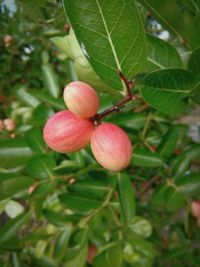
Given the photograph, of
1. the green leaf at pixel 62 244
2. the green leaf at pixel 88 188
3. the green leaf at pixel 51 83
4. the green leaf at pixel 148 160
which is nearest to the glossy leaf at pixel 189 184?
the green leaf at pixel 148 160

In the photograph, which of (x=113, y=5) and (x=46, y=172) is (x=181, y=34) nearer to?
(x=113, y=5)

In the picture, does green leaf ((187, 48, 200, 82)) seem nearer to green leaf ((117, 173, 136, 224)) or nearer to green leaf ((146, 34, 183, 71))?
green leaf ((146, 34, 183, 71))

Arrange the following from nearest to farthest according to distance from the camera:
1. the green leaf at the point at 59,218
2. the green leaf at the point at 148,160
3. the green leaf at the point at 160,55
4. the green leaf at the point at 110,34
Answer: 1. the green leaf at the point at 110,34
2. the green leaf at the point at 160,55
3. the green leaf at the point at 148,160
4. the green leaf at the point at 59,218

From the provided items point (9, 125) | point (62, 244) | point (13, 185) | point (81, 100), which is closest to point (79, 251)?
point (62, 244)

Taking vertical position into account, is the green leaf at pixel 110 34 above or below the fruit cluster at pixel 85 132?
above

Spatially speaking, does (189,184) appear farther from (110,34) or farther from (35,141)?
(110,34)

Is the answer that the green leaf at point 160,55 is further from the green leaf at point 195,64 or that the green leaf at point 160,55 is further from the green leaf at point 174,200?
the green leaf at point 174,200

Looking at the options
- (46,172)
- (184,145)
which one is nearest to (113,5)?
(46,172)
